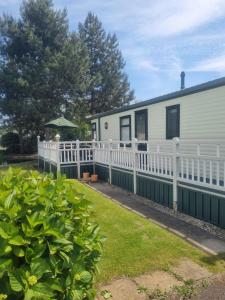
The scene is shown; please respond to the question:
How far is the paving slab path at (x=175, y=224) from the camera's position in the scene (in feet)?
12.9

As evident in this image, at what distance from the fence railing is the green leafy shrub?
3116 millimetres

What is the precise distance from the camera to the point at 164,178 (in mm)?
6215

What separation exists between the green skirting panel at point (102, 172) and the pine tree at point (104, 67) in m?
18.6

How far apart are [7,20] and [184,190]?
61.8ft

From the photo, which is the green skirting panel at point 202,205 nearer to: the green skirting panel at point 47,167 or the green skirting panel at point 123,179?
the green skirting panel at point 123,179

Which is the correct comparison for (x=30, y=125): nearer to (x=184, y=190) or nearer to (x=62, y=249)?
(x=184, y=190)

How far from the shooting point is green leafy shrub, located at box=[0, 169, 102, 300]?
172 centimetres

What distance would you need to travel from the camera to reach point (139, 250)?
3.68 m

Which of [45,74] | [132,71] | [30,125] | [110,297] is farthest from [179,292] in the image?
[132,71]

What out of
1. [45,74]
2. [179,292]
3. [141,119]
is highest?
[45,74]

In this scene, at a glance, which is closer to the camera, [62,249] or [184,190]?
[62,249]

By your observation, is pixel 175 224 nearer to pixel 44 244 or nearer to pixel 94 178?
pixel 44 244

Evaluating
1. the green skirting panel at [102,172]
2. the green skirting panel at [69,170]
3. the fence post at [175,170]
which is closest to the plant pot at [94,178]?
the green skirting panel at [102,172]

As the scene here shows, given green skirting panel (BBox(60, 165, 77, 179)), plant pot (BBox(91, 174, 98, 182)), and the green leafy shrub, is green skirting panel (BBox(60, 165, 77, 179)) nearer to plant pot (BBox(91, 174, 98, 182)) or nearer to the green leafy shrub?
plant pot (BBox(91, 174, 98, 182))
